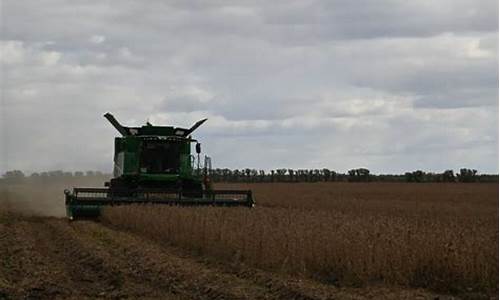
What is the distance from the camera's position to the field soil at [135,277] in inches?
427

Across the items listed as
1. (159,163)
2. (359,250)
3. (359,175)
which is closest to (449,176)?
(359,175)

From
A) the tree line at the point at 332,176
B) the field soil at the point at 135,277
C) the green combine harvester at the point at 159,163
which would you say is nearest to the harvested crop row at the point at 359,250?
the field soil at the point at 135,277

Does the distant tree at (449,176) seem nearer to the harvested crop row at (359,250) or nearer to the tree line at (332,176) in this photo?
the tree line at (332,176)

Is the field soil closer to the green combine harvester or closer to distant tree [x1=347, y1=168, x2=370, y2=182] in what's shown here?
the green combine harvester

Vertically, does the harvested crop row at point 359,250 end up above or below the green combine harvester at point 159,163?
below

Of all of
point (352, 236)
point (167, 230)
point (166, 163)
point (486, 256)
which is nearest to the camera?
point (486, 256)

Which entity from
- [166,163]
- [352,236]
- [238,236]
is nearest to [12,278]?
[238,236]

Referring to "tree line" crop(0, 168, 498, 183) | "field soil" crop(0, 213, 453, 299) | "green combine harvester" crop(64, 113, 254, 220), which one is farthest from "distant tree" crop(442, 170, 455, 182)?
"field soil" crop(0, 213, 453, 299)

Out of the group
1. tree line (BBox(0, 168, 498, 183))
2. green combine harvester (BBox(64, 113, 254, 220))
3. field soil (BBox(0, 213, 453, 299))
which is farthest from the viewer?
tree line (BBox(0, 168, 498, 183))

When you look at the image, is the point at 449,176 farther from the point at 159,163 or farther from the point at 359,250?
the point at 359,250

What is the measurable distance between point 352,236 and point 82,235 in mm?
8409

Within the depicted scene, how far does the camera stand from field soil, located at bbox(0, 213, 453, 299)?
427 inches

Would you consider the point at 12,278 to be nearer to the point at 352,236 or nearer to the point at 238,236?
the point at 238,236

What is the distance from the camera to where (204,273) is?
12.6 meters
